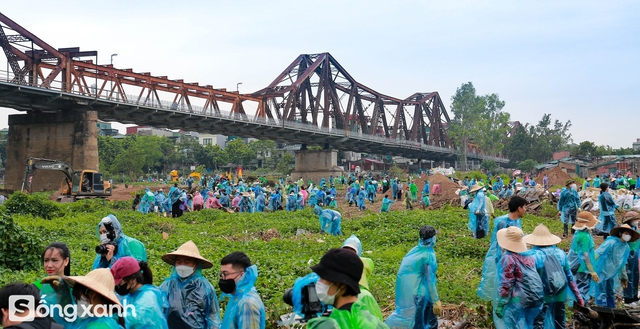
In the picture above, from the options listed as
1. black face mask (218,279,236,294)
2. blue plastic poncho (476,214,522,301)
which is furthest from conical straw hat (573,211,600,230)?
black face mask (218,279,236,294)

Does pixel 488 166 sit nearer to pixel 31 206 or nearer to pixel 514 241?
pixel 31 206

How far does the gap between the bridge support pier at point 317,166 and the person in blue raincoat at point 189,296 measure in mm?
55996

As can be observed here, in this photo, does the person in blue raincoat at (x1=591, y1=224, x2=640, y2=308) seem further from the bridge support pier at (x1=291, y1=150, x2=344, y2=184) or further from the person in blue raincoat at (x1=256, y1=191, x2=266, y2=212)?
the bridge support pier at (x1=291, y1=150, x2=344, y2=184)

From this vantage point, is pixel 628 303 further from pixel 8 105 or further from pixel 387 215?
pixel 8 105

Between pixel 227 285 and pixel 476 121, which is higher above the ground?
pixel 476 121

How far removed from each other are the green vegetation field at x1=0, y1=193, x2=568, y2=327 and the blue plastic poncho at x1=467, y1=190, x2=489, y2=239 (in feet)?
0.89

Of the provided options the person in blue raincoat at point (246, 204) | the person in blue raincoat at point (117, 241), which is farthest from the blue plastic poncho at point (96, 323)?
the person in blue raincoat at point (246, 204)

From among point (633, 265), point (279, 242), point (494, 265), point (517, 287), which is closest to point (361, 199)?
point (279, 242)

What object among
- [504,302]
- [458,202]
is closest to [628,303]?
[504,302]

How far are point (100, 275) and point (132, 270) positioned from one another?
2.03ft

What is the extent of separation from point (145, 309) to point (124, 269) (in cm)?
36

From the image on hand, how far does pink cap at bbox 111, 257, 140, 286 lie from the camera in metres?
4.19

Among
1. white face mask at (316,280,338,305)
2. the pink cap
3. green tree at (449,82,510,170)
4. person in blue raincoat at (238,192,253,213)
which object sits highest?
green tree at (449,82,510,170)

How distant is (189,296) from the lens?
4.78 metres
